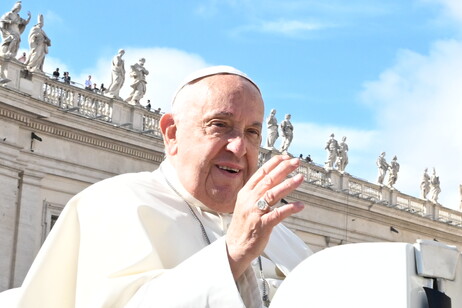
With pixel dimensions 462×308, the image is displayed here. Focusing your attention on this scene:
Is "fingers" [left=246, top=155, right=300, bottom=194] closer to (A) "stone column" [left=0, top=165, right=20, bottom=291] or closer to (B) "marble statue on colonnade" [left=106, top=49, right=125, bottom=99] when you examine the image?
(A) "stone column" [left=0, top=165, right=20, bottom=291]

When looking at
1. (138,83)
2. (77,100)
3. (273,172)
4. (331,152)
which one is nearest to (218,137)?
(273,172)

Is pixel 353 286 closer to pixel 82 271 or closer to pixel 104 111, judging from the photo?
pixel 82 271

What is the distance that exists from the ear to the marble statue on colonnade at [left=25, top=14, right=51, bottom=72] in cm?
1483

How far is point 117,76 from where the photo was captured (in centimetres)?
1897

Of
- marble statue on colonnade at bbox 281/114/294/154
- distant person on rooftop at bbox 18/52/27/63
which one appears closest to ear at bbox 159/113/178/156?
distant person on rooftop at bbox 18/52/27/63

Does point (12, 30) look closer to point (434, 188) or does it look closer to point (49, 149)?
point (49, 149)


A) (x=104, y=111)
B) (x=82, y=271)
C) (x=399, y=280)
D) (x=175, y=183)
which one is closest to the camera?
(x=399, y=280)

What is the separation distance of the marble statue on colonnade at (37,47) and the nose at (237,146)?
49.6 ft

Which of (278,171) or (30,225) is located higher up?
(30,225)

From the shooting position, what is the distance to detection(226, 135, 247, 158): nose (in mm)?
2365

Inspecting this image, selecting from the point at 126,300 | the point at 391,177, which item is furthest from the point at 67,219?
the point at 391,177

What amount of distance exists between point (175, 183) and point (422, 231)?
82.7 ft

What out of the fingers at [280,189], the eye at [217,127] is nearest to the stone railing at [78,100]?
the eye at [217,127]

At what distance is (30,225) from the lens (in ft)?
54.7
